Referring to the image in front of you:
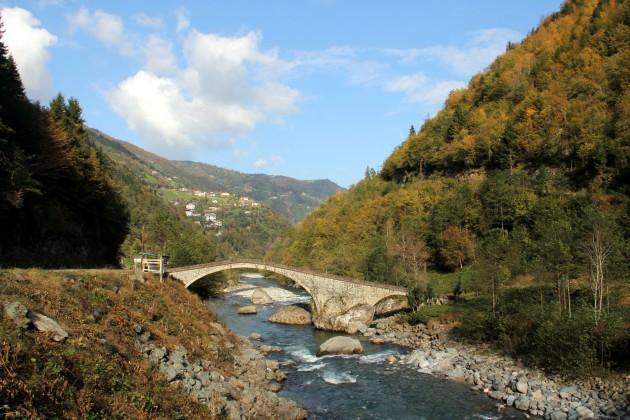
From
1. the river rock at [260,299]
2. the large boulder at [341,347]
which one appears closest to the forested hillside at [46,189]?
the river rock at [260,299]

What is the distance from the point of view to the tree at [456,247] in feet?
203

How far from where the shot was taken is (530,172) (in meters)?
71.1

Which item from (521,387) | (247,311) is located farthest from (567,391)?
(247,311)

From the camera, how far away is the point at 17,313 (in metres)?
14.0

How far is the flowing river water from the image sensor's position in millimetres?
25000

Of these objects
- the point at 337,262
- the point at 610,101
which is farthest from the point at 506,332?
the point at 610,101

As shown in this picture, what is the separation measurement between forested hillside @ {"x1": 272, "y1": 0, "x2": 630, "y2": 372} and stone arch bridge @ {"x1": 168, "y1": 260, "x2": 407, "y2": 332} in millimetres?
4200

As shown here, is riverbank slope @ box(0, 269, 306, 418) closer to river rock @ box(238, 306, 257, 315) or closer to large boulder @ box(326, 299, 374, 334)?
large boulder @ box(326, 299, 374, 334)

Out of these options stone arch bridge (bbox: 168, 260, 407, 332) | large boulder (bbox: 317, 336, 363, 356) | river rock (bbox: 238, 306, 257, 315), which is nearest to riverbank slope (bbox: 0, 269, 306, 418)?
large boulder (bbox: 317, 336, 363, 356)

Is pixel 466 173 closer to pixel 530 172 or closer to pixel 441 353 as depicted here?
pixel 530 172

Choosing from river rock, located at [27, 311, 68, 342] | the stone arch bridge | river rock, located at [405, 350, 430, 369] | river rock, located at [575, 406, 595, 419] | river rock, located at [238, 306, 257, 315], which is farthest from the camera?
river rock, located at [238, 306, 257, 315]

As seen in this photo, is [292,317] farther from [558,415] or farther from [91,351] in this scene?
[91,351]

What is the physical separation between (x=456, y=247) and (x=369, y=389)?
37491 mm

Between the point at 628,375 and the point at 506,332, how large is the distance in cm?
1013
